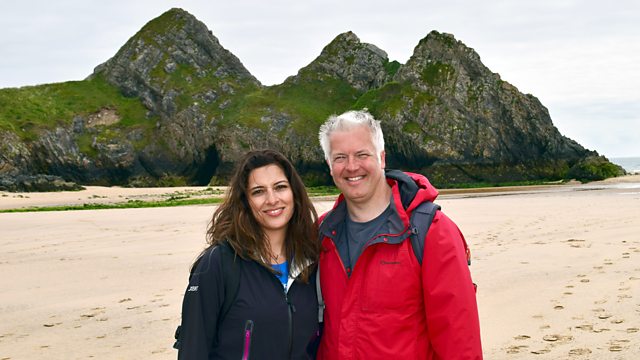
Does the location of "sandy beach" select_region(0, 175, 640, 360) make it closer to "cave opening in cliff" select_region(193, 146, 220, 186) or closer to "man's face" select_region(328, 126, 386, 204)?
"man's face" select_region(328, 126, 386, 204)

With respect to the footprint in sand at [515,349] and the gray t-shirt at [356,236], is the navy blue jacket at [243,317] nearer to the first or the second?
the gray t-shirt at [356,236]

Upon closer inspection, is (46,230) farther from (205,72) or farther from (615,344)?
(205,72)

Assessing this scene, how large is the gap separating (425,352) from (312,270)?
781 mm

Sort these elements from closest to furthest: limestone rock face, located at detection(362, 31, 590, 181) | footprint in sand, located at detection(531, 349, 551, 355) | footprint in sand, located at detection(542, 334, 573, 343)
→ footprint in sand, located at detection(531, 349, 551, 355), footprint in sand, located at detection(542, 334, 573, 343), limestone rock face, located at detection(362, 31, 590, 181)

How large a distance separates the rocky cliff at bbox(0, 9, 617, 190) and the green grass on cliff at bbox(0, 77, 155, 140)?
18cm

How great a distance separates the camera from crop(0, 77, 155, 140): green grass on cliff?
55.4 metres

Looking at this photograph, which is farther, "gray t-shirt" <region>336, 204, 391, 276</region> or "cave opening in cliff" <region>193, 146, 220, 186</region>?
"cave opening in cliff" <region>193, 146, 220, 186</region>

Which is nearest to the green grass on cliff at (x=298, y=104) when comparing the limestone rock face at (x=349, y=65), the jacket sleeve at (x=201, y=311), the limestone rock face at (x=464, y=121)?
the limestone rock face at (x=349, y=65)

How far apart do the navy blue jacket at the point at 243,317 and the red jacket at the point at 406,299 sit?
0.83ft

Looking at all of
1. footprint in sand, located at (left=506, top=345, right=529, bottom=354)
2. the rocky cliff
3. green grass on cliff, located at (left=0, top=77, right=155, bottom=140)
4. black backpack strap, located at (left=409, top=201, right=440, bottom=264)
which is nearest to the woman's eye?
black backpack strap, located at (left=409, top=201, right=440, bottom=264)

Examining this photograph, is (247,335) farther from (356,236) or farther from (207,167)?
(207,167)

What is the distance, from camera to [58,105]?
6156 centimetres

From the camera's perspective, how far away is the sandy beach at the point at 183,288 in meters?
5.86

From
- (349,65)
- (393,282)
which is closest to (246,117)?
(349,65)
